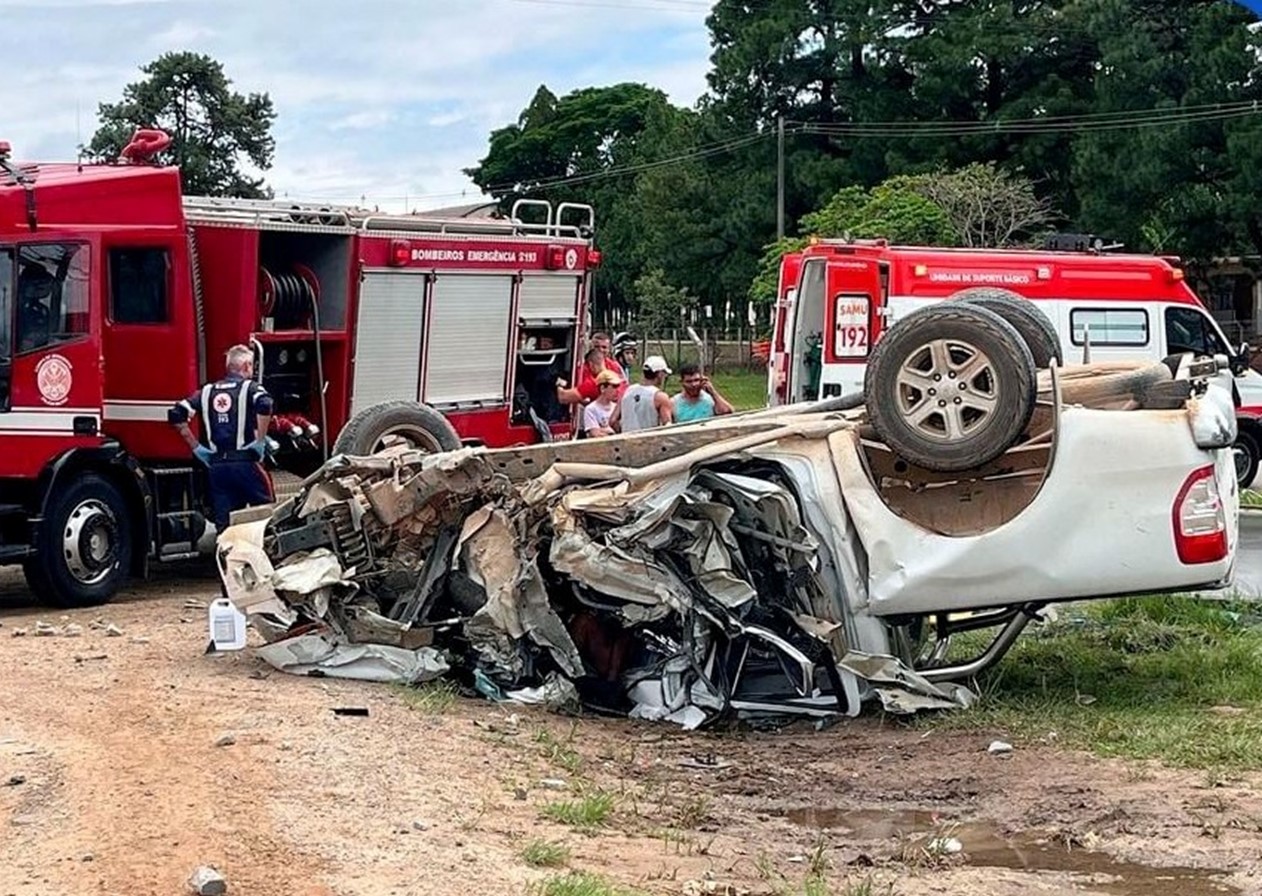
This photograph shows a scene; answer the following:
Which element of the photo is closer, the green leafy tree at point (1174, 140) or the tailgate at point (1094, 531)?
the tailgate at point (1094, 531)

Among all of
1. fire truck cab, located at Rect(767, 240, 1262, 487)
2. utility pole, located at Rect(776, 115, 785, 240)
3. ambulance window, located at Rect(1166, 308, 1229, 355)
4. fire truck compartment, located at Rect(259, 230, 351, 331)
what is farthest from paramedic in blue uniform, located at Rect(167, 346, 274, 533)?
utility pole, located at Rect(776, 115, 785, 240)

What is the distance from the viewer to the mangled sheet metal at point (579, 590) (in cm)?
796

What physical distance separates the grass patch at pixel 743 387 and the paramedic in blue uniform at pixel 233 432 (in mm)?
22560

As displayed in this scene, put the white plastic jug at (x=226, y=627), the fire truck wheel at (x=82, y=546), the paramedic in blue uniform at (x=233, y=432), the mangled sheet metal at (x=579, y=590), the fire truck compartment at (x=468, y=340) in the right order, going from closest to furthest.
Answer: the mangled sheet metal at (x=579, y=590)
the white plastic jug at (x=226, y=627)
the fire truck wheel at (x=82, y=546)
the paramedic in blue uniform at (x=233, y=432)
the fire truck compartment at (x=468, y=340)

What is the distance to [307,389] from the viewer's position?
13258mm

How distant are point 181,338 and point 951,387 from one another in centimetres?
609

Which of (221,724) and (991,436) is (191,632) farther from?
(991,436)

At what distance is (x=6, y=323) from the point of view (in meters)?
11.2

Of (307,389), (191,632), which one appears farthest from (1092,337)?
(191,632)

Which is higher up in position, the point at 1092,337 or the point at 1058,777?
the point at 1092,337

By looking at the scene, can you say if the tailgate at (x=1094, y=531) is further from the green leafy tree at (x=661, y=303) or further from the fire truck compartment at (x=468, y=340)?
the green leafy tree at (x=661, y=303)

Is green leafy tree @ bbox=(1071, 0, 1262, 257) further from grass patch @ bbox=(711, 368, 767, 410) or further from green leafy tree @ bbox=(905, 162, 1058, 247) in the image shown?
grass patch @ bbox=(711, 368, 767, 410)

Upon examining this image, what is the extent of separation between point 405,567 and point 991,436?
284cm

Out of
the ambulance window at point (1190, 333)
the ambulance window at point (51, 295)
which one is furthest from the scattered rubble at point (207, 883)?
the ambulance window at point (1190, 333)
